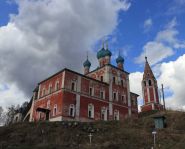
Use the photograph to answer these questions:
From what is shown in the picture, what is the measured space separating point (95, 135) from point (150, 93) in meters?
32.8

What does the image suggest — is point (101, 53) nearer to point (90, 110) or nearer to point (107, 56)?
point (107, 56)

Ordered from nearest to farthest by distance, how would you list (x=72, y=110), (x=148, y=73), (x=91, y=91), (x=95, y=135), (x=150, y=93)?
(x=95, y=135)
(x=72, y=110)
(x=91, y=91)
(x=150, y=93)
(x=148, y=73)

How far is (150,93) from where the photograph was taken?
174 ft

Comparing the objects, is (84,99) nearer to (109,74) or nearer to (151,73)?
(109,74)

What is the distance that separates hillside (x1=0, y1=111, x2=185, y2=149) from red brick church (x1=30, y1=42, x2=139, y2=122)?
918cm

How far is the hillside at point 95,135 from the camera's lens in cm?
1903

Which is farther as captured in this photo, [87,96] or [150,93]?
[150,93]

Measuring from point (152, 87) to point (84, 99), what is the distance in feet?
67.8

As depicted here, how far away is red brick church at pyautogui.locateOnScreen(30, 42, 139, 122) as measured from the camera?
3659cm

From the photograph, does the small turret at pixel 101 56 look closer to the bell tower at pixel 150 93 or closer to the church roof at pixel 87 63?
the church roof at pixel 87 63

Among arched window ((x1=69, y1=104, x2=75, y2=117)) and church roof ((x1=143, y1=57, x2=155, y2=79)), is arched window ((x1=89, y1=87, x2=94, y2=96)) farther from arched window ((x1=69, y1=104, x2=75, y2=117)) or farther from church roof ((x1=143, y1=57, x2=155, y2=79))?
church roof ((x1=143, y1=57, x2=155, y2=79))

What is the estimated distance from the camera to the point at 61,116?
34.8 metres

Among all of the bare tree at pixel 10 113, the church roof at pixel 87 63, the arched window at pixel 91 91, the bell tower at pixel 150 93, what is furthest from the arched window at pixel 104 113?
the bare tree at pixel 10 113

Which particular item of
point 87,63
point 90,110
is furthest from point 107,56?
point 90,110
